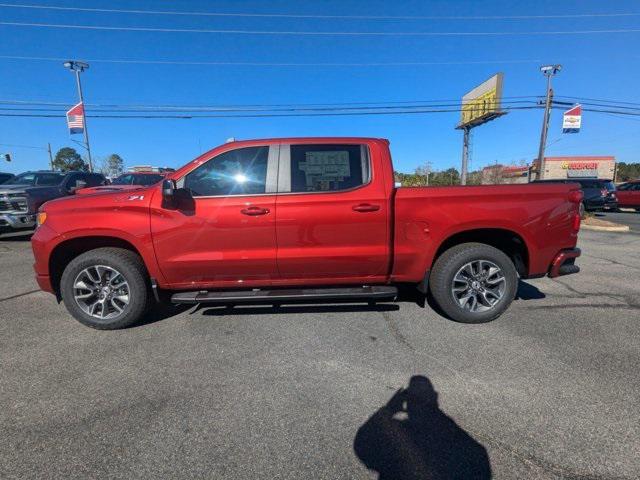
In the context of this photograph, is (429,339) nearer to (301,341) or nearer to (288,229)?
(301,341)

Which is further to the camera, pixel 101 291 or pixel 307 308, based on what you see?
pixel 307 308

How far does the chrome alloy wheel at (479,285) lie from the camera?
4.00m

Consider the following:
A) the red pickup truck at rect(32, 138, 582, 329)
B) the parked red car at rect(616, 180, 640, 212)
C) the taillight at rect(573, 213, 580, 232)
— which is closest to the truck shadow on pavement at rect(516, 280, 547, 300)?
the red pickup truck at rect(32, 138, 582, 329)

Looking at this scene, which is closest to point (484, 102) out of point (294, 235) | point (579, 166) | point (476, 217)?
point (476, 217)

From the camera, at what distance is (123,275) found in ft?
12.7

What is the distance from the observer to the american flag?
78.3 feet

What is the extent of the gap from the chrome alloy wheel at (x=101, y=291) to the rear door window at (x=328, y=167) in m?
2.08

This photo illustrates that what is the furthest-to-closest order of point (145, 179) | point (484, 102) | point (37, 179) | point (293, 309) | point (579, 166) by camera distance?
point (579, 166) → point (484, 102) → point (145, 179) → point (37, 179) → point (293, 309)

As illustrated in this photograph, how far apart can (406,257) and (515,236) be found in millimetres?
1268

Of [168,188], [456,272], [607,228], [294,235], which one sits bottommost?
[607,228]

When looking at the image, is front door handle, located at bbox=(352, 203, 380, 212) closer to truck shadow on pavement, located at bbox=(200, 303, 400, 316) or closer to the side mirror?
truck shadow on pavement, located at bbox=(200, 303, 400, 316)

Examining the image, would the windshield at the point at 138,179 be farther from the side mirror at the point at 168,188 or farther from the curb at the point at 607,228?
the curb at the point at 607,228

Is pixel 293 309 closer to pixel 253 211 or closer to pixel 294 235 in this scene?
pixel 294 235

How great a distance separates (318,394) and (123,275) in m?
2.48
